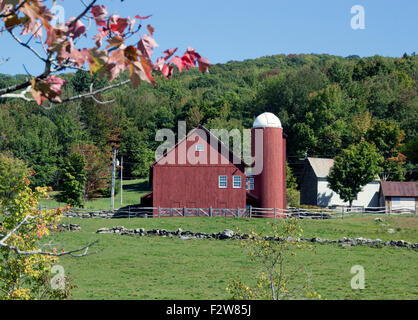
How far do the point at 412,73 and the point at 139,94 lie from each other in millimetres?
58008

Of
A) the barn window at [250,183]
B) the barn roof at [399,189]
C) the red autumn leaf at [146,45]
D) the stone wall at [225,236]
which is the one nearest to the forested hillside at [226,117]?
the barn roof at [399,189]

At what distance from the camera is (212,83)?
11688 centimetres

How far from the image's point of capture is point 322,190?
63.9 m

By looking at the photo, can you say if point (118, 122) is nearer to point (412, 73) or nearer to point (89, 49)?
point (412, 73)

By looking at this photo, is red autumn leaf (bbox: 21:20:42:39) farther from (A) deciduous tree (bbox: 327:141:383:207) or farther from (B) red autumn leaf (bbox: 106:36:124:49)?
(A) deciduous tree (bbox: 327:141:383:207)

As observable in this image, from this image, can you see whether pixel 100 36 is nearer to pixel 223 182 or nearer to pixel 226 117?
pixel 223 182

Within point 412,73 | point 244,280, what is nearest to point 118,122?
point 412,73

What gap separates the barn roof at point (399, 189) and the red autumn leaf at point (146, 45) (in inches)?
2261

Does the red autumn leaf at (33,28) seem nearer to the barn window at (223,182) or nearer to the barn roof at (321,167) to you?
the barn window at (223,182)

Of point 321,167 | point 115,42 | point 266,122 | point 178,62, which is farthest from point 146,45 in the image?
point 321,167

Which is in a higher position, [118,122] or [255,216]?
[118,122]

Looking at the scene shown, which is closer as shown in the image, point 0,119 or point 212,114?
point 0,119

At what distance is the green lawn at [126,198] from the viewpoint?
210ft

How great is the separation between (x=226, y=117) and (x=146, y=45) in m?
85.1
